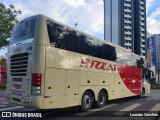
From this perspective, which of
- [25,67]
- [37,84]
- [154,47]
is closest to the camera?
[37,84]

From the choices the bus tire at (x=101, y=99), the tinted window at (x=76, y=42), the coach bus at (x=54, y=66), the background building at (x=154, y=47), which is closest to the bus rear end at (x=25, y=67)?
the coach bus at (x=54, y=66)

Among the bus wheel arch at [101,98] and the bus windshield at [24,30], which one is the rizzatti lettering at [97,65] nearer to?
the bus wheel arch at [101,98]

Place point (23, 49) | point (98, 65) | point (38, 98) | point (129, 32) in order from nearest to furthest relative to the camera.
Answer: point (38, 98), point (23, 49), point (98, 65), point (129, 32)

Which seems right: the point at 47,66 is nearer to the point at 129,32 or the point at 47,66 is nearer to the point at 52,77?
the point at 52,77

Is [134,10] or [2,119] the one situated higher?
[134,10]

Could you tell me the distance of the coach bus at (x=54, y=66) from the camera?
32.8 feet

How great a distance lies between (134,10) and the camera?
12962cm

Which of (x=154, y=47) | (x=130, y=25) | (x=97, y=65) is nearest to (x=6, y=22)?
(x=97, y=65)

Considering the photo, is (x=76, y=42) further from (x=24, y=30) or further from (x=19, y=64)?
(x=19, y=64)

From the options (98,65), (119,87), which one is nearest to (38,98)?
(98,65)

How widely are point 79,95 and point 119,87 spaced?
522cm

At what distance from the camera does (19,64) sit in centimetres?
1087

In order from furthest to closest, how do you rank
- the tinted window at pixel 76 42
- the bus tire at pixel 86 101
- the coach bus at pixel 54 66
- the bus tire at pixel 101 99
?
1. the bus tire at pixel 101 99
2. the bus tire at pixel 86 101
3. the tinted window at pixel 76 42
4. the coach bus at pixel 54 66

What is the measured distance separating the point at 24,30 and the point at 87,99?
4.58 meters
